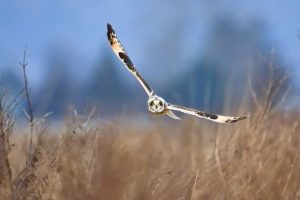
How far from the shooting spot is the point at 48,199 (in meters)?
3.16

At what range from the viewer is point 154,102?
2479mm

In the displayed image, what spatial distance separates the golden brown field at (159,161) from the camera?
109 inches

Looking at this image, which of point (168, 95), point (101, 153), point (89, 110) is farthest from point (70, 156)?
point (168, 95)

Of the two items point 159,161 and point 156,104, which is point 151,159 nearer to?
point 159,161

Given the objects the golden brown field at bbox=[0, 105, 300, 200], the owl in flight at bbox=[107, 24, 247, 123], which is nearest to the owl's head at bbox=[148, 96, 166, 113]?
the owl in flight at bbox=[107, 24, 247, 123]

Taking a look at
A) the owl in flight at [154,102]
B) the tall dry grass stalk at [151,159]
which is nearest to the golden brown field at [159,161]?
the tall dry grass stalk at [151,159]

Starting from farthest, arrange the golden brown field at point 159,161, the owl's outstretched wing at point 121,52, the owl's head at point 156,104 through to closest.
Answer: the golden brown field at point 159,161
the owl's outstretched wing at point 121,52
the owl's head at point 156,104

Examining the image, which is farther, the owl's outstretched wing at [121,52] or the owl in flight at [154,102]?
the owl's outstretched wing at [121,52]

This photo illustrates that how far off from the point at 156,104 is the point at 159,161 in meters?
1.68

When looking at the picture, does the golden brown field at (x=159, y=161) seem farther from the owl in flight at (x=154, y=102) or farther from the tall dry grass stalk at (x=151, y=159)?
the owl in flight at (x=154, y=102)

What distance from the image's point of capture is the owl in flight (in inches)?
96.8

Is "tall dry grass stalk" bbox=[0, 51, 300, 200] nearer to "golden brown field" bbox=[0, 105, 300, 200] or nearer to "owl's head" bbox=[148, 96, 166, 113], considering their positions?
"golden brown field" bbox=[0, 105, 300, 200]

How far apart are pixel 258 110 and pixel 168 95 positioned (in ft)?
7.46

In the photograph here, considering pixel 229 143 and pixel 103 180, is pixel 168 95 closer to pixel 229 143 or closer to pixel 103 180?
pixel 229 143
